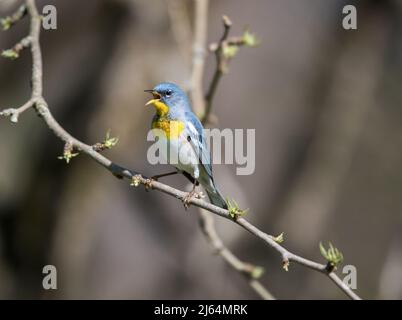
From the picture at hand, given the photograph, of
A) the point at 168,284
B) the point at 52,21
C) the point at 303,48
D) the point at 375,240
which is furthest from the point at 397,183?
the point at 52,21

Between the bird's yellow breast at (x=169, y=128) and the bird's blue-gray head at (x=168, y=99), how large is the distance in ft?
0.17

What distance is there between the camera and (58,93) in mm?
7488

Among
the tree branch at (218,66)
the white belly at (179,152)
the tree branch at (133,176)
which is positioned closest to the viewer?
the tree branch at (133,176)

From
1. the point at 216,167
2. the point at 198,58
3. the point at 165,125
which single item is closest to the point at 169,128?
the point at 165,125

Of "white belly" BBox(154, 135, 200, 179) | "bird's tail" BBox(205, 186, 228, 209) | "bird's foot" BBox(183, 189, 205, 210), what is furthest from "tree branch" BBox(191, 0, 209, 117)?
"bird's foot" BBox(183, 189, 205, 210)

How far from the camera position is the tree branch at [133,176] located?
3.09m

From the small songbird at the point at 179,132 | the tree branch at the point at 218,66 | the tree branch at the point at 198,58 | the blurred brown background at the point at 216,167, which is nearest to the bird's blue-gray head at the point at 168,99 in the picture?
the small songbird at the point at 179,132

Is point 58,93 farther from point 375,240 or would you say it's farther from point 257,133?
point 375,240

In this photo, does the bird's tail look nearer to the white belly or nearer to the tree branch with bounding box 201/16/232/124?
the white belly

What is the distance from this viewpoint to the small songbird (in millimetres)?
4500

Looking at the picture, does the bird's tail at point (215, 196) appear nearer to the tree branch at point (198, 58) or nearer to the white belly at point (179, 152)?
the white belly at point (179, 152)

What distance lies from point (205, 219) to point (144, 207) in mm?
3460

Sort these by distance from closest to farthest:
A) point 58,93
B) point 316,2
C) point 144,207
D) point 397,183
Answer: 1. point 58,93
2. point 144,207
3. point 316,2
4. point 397,183

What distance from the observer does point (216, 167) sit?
21.6 feet
